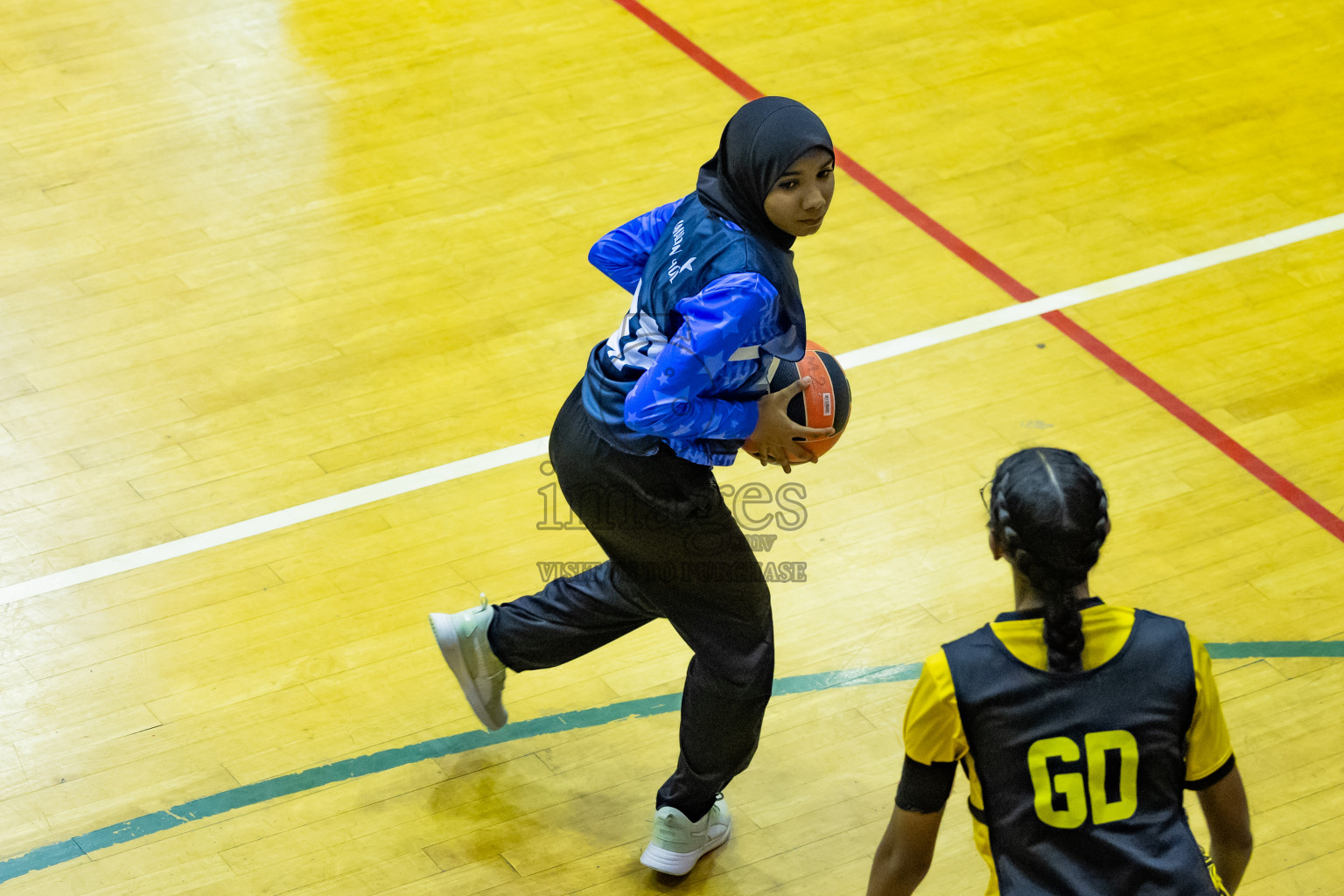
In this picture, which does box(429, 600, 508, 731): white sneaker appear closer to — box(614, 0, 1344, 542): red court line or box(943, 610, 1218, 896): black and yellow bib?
box(943, 610, 1218, 896): black and yellow bib

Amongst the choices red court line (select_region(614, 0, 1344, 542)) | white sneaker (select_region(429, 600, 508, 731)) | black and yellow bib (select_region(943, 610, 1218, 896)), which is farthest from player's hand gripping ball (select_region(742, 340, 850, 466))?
red court line (select_region(614, 0, 1344, 542))

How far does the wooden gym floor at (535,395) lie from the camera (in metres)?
3.71

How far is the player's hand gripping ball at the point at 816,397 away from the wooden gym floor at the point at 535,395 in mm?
984

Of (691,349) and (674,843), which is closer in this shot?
(691,349)

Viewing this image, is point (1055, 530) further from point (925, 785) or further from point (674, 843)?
point (674, 843)

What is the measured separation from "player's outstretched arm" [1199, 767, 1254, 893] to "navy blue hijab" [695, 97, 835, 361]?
1.16 metres

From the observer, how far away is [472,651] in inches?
143

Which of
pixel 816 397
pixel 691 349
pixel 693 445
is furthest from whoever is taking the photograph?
pixel 816 397

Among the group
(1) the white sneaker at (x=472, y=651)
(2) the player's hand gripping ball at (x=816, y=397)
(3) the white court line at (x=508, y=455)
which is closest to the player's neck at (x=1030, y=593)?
(2) the player's hand gripping ball at (x=816, y=397)

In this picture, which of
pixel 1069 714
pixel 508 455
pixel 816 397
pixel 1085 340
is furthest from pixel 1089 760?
pixel 1085 340

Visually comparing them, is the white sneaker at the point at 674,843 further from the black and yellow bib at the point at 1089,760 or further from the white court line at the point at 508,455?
the white court line at the point at 508,455

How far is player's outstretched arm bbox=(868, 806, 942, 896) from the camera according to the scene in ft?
7.79

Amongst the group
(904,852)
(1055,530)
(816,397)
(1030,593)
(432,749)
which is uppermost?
(1055,530)

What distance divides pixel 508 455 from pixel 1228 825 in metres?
2.82
